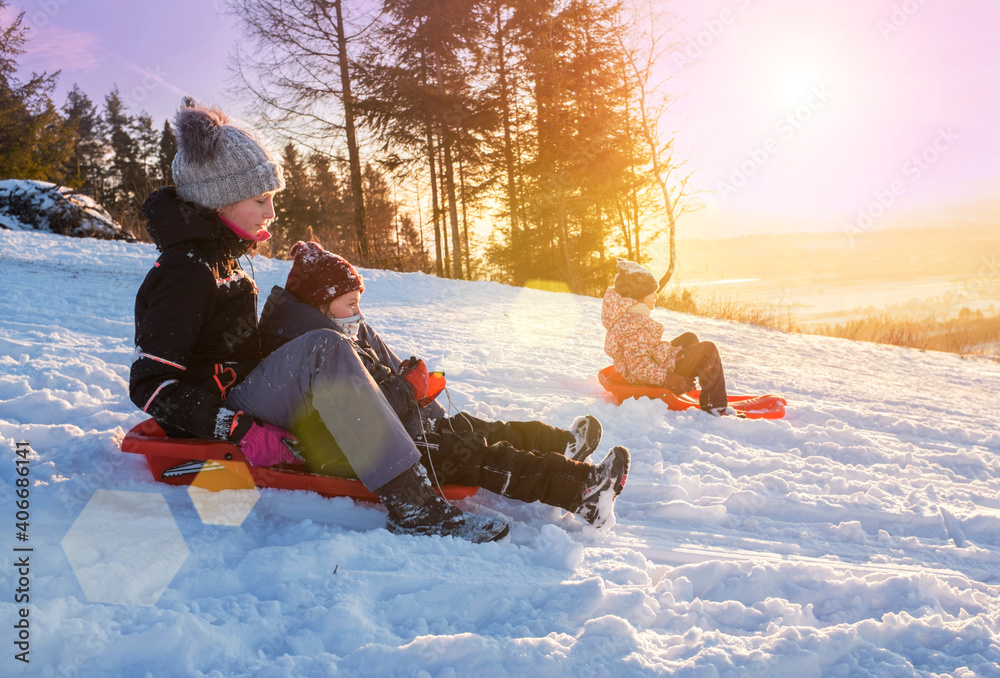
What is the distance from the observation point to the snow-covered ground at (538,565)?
133 centimetres

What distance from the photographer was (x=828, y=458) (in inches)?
119

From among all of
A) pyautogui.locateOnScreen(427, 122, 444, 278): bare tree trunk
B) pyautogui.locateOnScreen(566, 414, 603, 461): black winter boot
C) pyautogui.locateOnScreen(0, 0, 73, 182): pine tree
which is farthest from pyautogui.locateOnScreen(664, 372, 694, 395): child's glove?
pyautogui.locateOnScreen(0, 0, 73, 182): pine tree

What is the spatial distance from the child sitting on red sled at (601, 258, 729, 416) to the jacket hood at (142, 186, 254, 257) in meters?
2.62

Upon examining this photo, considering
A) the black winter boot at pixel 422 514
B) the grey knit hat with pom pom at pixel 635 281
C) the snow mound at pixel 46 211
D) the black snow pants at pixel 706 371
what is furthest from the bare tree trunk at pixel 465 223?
the black winter boot at pixel 422 514

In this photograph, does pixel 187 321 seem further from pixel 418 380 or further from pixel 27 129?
pixel 27 129

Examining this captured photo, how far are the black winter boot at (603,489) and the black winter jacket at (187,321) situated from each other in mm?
1253

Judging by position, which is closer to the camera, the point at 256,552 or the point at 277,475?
the point at 256,552

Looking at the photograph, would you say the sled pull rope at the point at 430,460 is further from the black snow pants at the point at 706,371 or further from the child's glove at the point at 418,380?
the black snow pants at the point at 706,371

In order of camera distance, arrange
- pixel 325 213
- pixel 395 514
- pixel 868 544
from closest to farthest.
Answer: pixel 395 514, pixel 868 544, pixel 325 213

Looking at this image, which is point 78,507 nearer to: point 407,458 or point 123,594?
point 123,594

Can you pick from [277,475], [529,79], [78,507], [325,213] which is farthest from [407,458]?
[325,213]

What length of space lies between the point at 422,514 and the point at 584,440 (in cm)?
85

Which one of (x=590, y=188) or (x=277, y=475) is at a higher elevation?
(x=590, y=188)

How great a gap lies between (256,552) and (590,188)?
13.2m
